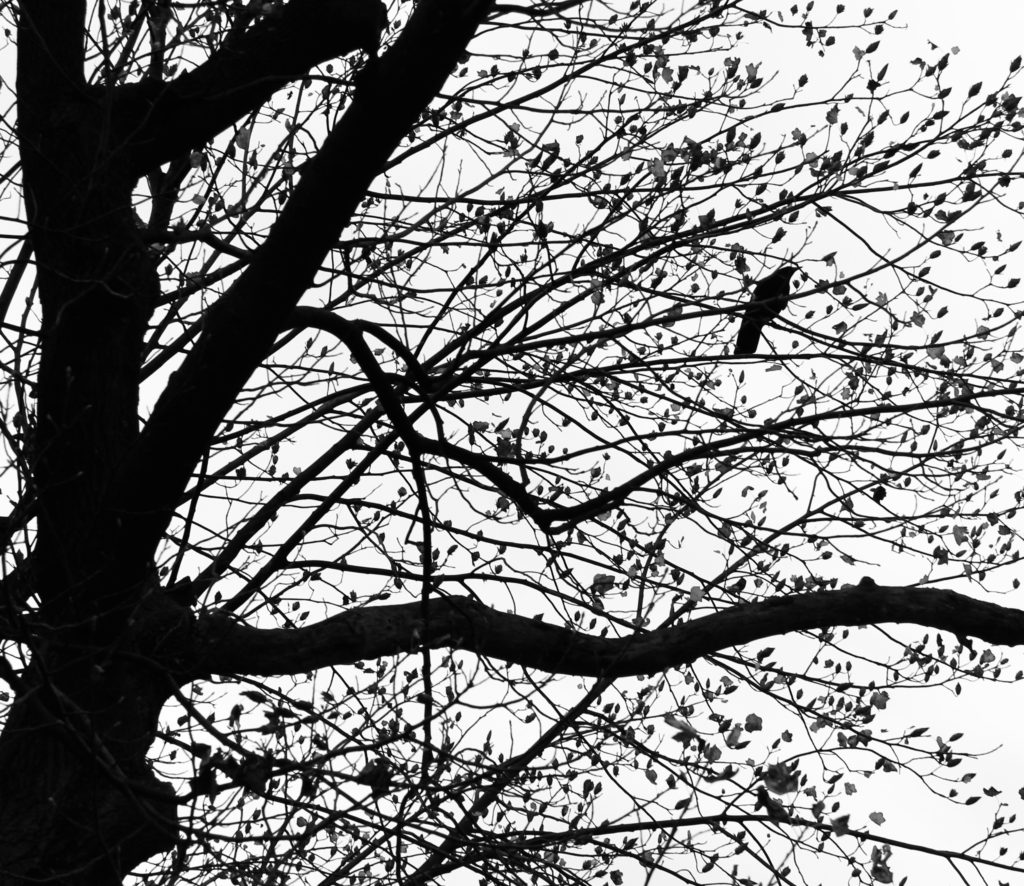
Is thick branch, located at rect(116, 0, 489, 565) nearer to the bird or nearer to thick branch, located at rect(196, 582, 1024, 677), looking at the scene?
thick branch, located at rect(196, 582, 1024, 677)

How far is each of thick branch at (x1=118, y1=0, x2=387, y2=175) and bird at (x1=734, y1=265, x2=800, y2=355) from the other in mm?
2286

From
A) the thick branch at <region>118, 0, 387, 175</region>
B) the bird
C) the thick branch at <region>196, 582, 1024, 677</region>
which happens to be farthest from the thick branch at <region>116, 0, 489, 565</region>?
the bird

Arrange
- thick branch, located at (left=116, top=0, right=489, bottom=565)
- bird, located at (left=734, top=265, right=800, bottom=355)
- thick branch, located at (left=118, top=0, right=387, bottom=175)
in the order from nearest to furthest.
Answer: thick branch, located at (left=116, top=0, right=489, bottom=565)
thick branch, located at (left=118, top=0, right=387, bottom=175)
bird, located at (left=734, top=265, right=800, bottom=355)

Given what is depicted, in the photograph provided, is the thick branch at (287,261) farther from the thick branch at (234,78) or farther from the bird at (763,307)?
the bird at (763,307)

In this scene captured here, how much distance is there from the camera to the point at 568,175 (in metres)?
6.18

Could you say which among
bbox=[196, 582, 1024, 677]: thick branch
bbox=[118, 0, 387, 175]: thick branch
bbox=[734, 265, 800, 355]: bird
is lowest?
bbox=[196, 582, 1024, 677]: thick branch

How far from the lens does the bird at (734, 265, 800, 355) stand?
6.00m

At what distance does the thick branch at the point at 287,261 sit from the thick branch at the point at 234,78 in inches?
34.4

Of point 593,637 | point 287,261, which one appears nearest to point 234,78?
point 287,261

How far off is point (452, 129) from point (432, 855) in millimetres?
3757

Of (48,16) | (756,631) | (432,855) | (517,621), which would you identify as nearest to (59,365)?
(48,16)

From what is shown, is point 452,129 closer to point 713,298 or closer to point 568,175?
point 568,175

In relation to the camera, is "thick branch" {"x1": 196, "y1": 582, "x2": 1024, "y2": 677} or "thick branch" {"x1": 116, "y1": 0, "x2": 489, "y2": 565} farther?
"thick branch" {"x1": 196, "y1": 582, "x2": 1024, "y2": 677}

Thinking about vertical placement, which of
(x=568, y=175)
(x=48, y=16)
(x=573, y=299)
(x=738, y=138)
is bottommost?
(x=48, y=16)
